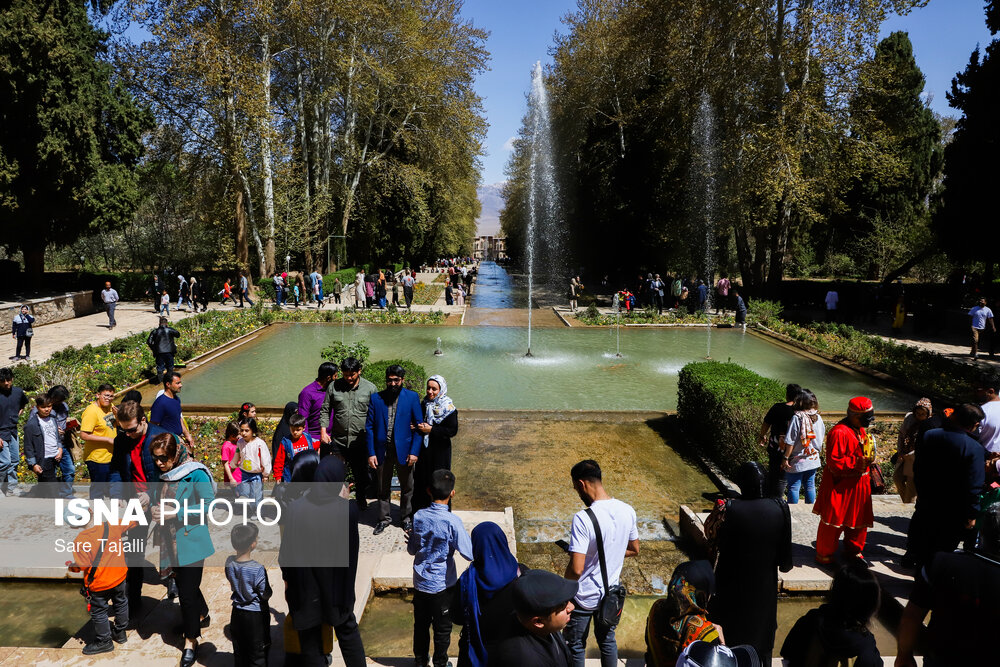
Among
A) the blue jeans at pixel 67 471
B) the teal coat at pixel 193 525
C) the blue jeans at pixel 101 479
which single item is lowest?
the blue jeans at pixel 67 471

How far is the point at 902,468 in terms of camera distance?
6.41m

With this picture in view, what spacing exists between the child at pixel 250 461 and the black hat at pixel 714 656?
4.60 metres

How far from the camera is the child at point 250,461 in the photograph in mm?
6012

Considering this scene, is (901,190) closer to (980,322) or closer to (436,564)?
(980,322)

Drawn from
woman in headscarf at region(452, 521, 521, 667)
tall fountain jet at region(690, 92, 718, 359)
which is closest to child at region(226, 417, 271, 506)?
woman in headscarf at region(452, 521, 521, 667)

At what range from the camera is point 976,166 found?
855 inches

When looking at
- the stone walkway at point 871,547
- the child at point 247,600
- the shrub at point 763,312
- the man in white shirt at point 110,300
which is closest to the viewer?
the child at point 247,600

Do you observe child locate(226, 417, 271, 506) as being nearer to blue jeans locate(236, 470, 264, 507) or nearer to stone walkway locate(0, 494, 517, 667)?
blue jeans locate(236, 470, 264, 507)

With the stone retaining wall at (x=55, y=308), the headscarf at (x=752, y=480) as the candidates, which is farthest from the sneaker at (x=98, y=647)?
the stone retaining wall at (x=55, y=308)

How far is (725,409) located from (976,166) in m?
20.2

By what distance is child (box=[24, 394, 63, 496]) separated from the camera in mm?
6695

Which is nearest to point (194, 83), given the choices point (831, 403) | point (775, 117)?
Answer: point (775, 117)

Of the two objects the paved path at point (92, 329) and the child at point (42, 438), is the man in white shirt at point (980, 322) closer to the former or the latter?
the paved path at point (92, 329)

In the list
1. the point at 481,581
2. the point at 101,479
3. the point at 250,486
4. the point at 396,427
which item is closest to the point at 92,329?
the point at 101,479
